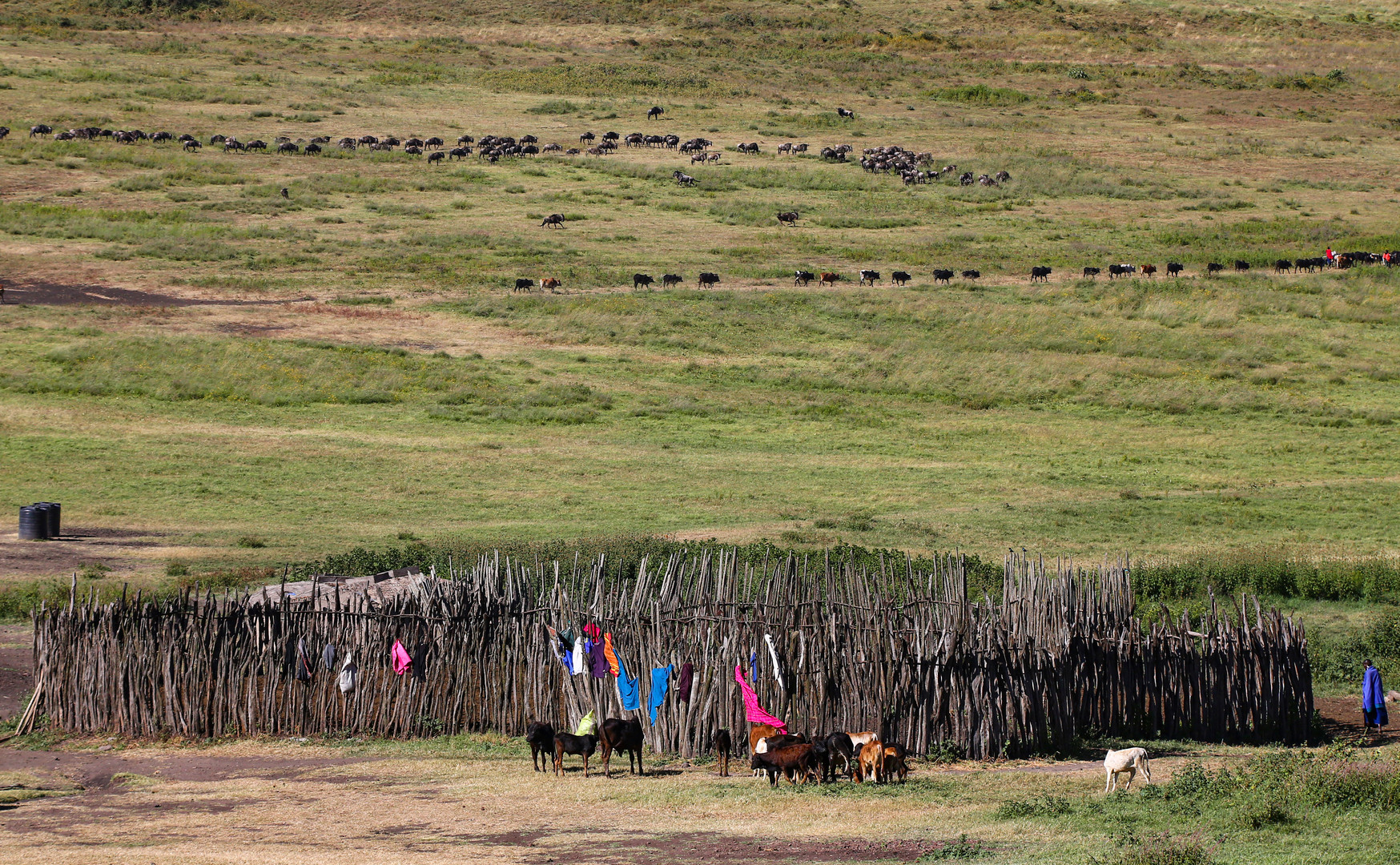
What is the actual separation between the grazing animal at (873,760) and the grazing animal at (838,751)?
0.12 meters

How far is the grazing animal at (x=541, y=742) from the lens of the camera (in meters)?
14.9

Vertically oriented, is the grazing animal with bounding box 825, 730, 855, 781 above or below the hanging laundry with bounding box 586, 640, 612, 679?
below

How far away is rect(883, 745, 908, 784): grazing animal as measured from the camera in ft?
46.1

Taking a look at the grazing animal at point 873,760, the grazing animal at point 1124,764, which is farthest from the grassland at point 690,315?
the grazing animal at point 1124,764

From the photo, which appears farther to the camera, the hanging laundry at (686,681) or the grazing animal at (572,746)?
the hanging laundry at (686,681)

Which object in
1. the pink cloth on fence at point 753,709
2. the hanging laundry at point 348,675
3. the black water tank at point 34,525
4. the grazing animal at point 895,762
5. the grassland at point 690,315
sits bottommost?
the grazing animal at point 895,762

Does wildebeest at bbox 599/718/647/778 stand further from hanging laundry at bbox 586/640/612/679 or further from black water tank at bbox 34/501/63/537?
black water tank at bbox 34/501/63/537

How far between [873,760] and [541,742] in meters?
3.20

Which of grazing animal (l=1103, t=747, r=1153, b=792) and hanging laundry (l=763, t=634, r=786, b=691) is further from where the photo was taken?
hanging laundry (l=763, t=634, r=786, b=691)

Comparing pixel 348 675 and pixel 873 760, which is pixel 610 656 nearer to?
pixel 348 675

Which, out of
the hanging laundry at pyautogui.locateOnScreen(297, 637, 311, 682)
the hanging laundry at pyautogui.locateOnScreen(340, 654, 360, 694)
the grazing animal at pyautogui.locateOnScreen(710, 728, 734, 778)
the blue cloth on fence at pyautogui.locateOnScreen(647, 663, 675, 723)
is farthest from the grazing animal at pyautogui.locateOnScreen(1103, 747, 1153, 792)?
the hanging laundry at pyautogui.locateOnScreen(297, 637, 311, 682)

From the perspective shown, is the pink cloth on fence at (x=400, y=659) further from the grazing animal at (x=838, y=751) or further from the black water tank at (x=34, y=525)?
the black water tank at (x=34, y=525)

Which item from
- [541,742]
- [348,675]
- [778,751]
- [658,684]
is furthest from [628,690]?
[348,675]

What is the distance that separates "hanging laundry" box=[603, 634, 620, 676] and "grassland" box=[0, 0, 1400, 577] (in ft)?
37.5
